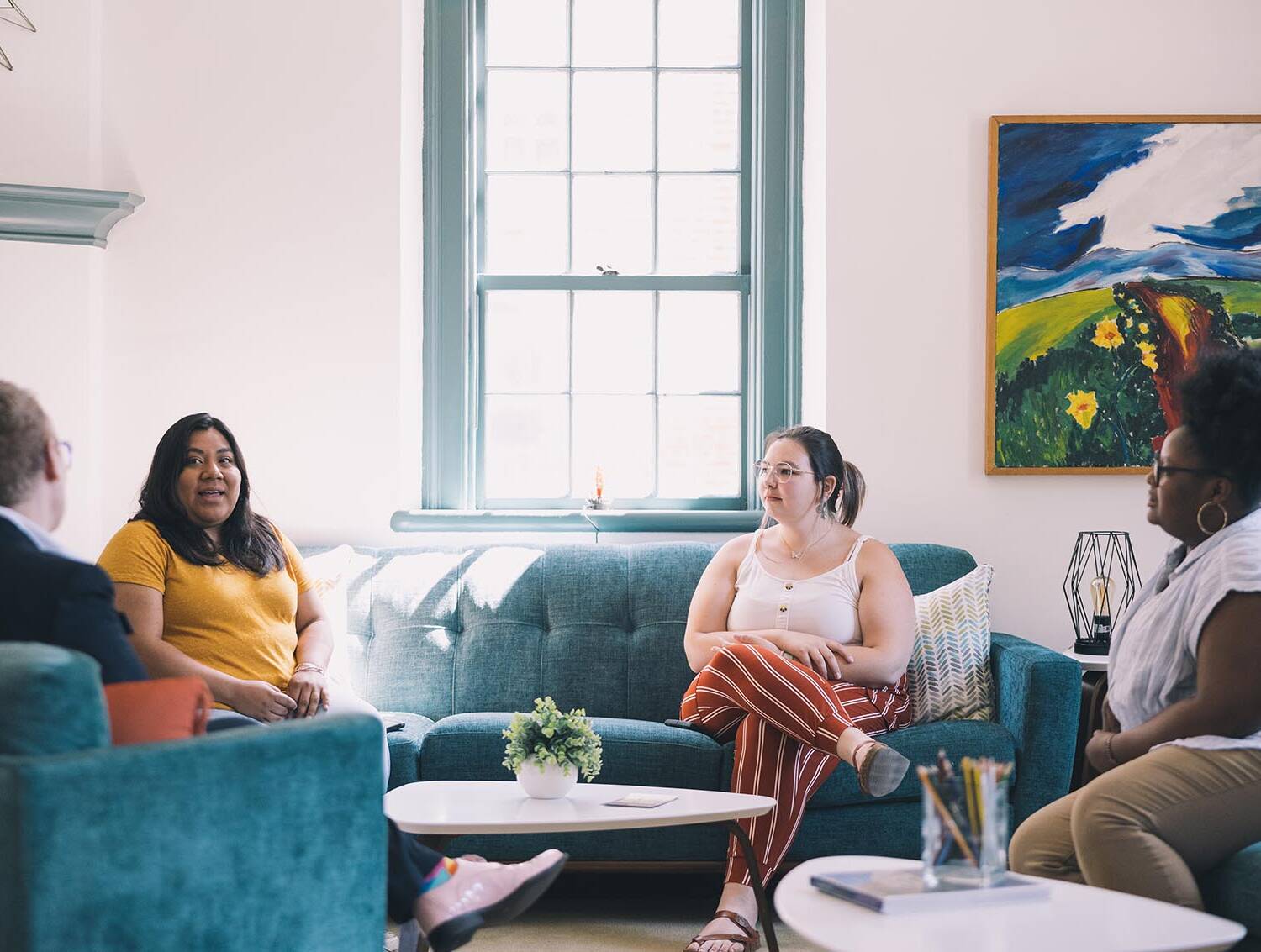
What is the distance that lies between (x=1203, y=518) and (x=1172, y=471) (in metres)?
0.10

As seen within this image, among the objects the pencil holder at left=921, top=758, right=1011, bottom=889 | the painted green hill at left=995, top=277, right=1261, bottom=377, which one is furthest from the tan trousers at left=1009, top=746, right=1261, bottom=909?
the painted green hill at left=995, top=277, right=1261, bottom=377

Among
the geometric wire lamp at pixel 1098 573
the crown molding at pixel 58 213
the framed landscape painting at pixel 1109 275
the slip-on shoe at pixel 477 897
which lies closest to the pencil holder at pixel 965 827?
the slip-on shoe at pixel 477 897

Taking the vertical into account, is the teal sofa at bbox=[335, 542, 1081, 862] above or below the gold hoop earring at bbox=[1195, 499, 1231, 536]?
below

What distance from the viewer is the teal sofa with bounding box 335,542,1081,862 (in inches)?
124

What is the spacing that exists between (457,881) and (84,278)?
2.70 m

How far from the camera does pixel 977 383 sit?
4.11 m

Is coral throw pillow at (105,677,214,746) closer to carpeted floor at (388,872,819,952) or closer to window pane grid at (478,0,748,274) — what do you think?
carpeted floor at (388,872,819,952)

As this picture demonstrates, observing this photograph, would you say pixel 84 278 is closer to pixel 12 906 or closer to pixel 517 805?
pixel 517 805

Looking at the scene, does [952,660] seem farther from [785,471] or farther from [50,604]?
[50,604]

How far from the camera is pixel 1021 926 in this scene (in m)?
1.62

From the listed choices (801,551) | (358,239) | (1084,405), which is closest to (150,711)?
(801,551)

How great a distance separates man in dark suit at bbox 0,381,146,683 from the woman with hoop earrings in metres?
1.50

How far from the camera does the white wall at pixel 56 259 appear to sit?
13.1ft

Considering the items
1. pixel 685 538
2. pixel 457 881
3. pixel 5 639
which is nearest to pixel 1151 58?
pixel 685 538
